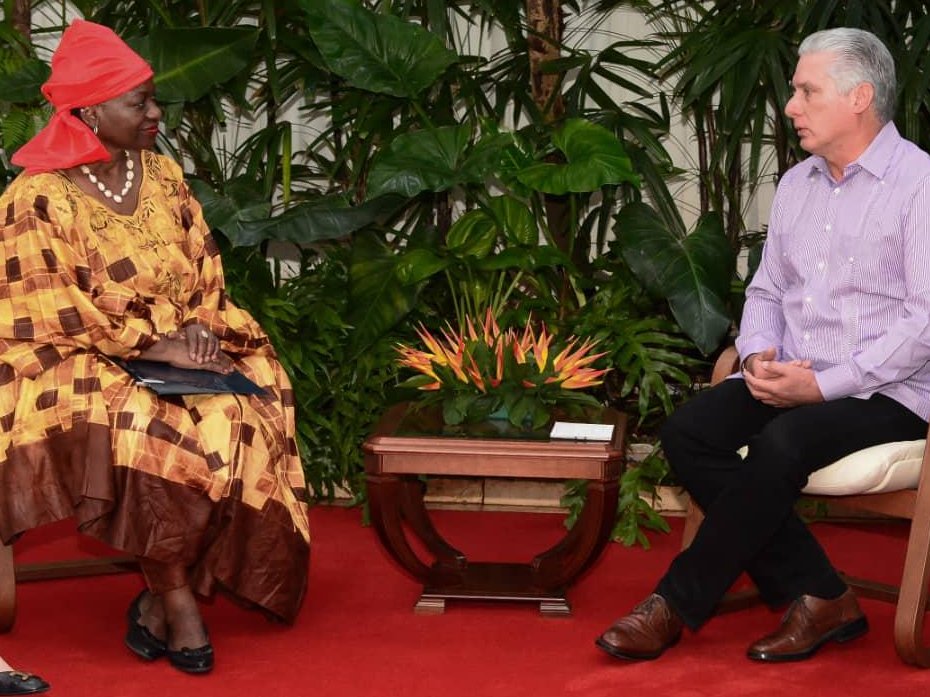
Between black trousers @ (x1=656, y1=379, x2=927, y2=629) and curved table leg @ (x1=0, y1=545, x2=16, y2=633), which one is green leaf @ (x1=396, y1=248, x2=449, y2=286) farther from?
curved table leg @ (x1=0, y1=545, x2=16, y2=633)

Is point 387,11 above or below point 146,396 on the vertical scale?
above

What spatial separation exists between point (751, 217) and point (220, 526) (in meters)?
2.57

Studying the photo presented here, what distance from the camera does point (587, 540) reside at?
11.5 feet

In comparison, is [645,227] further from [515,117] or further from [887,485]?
[887,485]

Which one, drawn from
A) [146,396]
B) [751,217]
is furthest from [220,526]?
[751,217]

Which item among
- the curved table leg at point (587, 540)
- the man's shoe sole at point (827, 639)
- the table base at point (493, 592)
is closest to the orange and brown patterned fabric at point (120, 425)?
the table base at point (493, 592)

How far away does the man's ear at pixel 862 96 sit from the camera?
328 cm

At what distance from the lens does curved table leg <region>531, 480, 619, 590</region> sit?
3.47 metres

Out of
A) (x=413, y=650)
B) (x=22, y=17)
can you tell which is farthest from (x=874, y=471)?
(x=22, y=17)

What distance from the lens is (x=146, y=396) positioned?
129 inches

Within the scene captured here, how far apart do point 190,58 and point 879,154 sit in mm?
2325

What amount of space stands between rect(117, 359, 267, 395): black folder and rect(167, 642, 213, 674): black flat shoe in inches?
21.9

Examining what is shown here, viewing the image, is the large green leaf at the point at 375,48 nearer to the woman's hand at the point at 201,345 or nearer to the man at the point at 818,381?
the woman's hand at the point at 201,345

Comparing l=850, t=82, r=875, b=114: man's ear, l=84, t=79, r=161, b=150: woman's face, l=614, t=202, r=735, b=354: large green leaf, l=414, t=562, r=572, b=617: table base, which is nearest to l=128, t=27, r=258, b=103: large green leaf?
l=84, t=79, r=161, b=150: woman's face
